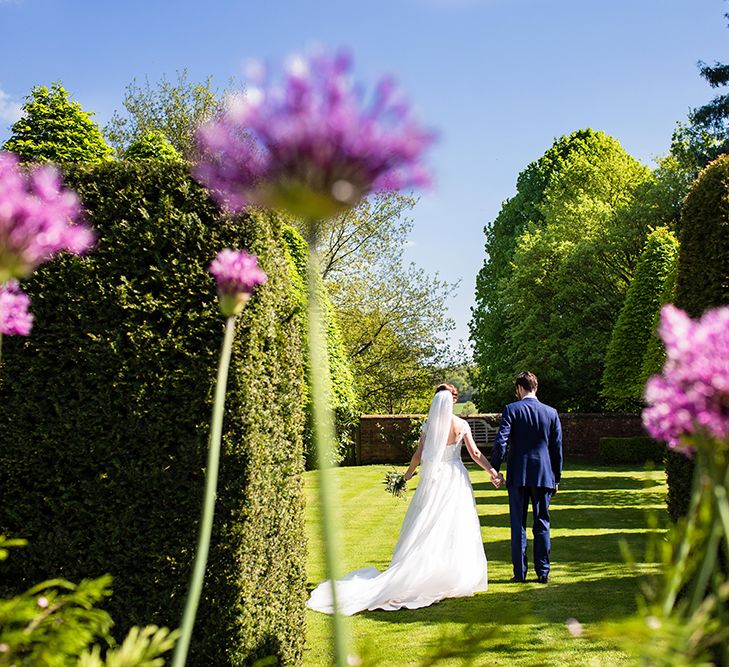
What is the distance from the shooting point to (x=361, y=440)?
3139cm

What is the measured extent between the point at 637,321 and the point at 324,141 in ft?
88.9

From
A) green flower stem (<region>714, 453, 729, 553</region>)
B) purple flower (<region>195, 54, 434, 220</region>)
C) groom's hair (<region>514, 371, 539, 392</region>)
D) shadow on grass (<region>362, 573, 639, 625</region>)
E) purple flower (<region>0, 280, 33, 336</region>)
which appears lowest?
shadow on grass (<region>362, 573, 639, 625</region>)

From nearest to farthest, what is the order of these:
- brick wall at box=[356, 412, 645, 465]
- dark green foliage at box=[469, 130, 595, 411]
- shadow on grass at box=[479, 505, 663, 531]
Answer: shadow on grass at box=[479, 505, 663, 531] < brick wall at box=[356, 412, 645, 465] < dark green foliage at box=[469, 130, 595, 411]

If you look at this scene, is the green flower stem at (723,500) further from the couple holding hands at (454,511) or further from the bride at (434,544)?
the couple holding hands at (454,511)

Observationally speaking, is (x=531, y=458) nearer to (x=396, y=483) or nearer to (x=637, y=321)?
(x=396, y=483)

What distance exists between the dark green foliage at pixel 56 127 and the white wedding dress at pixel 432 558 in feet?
29.2

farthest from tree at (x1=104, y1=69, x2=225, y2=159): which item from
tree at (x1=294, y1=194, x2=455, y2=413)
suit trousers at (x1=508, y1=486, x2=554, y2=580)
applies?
suit trousers at (x1=508, y1=486, x2=554, y2=580)

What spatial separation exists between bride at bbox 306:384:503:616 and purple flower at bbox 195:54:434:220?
24.7ft

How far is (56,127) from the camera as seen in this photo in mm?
14711

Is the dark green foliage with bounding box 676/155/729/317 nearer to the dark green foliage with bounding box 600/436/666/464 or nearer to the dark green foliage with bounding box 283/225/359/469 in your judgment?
the dark green foliage with bounding box 283/225/359/469

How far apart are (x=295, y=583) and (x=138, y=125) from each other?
30775mm

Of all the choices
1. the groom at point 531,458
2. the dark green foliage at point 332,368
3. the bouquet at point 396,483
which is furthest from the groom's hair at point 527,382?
the dark green foliage at point 332,368

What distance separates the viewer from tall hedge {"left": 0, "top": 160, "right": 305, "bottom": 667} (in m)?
5.22

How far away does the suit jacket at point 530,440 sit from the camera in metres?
8.79
